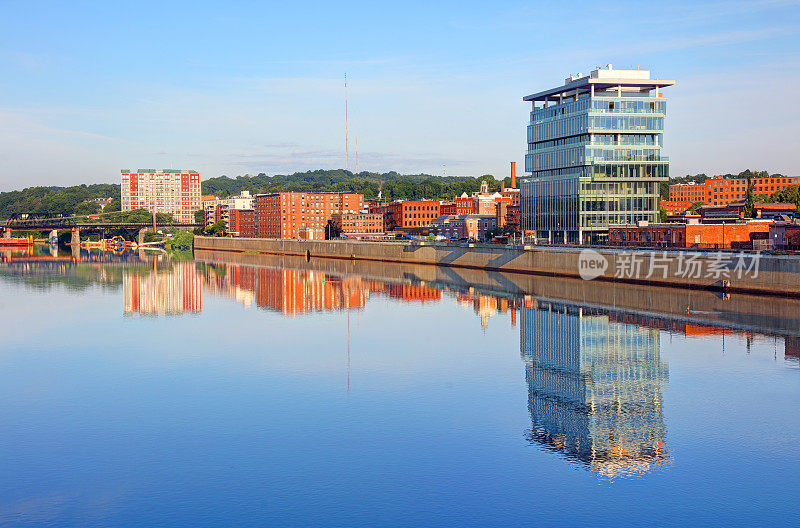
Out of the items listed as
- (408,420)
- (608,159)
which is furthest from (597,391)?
(608,159)

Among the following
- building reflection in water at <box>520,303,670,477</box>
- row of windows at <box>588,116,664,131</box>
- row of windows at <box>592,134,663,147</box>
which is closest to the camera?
building reflection in water at <box>520,303,670,477</box>

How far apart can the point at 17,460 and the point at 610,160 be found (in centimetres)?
10636

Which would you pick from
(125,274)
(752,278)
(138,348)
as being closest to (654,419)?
(138,348)

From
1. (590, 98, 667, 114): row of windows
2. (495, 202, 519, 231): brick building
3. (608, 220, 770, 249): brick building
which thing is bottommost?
(608, 220, 770, 249): brick building

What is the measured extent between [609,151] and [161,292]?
68.5m

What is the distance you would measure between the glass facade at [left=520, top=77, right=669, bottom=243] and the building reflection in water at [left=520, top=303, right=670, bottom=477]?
61367mm

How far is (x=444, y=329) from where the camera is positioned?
62.6m

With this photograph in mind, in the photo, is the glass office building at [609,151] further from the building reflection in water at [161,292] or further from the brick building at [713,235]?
the building reflection in water at [161,292]

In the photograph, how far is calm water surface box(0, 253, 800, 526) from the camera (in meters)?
25.0

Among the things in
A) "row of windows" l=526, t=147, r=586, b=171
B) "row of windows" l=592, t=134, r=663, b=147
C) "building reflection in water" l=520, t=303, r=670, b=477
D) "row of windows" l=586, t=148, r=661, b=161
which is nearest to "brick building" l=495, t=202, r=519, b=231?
"row of windows" l=526, t=147, r=586, b=171

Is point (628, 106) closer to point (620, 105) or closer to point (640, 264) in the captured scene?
point (620, 105)

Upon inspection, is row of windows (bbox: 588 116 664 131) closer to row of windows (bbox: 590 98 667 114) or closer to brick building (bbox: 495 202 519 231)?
row of windows (bbox: 590 98 667 114)

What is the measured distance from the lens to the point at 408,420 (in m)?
34.2

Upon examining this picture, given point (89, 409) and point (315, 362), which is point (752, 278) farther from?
point (89, 409)
